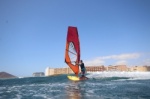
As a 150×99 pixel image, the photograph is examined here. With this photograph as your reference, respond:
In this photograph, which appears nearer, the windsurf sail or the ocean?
the ocean

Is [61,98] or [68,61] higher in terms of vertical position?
[68,61]

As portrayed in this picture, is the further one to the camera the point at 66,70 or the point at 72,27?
the point at 66,70

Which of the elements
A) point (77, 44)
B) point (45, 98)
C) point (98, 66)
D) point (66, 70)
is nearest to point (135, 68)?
point (98, 66)

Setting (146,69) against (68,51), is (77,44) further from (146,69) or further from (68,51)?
(146,69)


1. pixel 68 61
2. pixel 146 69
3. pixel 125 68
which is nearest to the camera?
pixel 68 61

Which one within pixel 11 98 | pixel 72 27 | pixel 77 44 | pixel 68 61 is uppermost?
pixel 72 27

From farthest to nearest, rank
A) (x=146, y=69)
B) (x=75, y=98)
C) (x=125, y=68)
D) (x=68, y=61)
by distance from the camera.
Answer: (x=125, y=68), (x=146, y=69), (x=68, y=61), (x=75, y=98)

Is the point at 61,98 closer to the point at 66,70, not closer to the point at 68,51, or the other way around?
the point at 68,51

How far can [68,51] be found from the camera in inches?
1247

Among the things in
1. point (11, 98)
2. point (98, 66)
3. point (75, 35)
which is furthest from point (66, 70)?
point (11, 98)

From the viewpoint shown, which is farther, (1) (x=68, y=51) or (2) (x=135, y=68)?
(2) (x=135, y=68)

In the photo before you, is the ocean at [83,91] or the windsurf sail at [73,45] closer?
the ocean at [83,91]

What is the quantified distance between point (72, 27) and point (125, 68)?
481ft

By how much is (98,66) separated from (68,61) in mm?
155968
